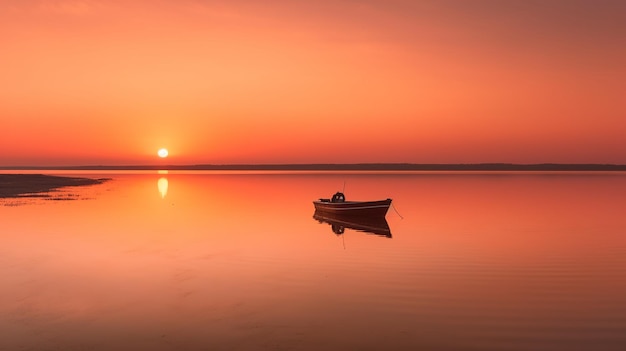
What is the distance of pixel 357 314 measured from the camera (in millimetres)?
15266

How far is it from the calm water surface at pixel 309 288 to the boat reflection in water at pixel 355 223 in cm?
163

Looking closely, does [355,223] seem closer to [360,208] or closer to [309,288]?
[360,208]

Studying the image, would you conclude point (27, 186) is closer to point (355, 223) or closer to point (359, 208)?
point (355, 223)

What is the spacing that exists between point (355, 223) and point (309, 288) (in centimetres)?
2503

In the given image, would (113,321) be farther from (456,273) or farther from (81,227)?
(81,227)

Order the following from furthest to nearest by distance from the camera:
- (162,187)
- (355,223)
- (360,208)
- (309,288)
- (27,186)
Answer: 1. (162,187)
2. (27,186)
3. (360,208)
4. (355,223)
5. (309,288)

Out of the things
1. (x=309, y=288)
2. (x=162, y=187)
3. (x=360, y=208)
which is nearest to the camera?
(x=309, y=288)

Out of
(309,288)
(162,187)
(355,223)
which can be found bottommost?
(162,187)

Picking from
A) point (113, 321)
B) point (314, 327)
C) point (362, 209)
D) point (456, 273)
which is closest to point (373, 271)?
point (456, 273)

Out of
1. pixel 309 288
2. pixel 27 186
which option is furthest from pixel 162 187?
pixel 309 288

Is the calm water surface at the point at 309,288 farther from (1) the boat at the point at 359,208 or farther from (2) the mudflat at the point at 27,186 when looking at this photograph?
(2) the mudflat at the point at 27,186

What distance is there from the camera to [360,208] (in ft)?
143

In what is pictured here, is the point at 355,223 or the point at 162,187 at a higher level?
the point at 355,223

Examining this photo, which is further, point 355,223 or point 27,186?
point 27,186
